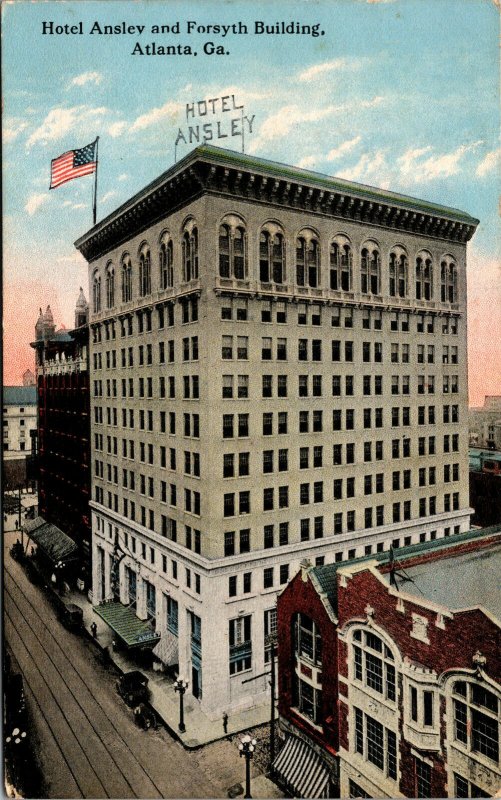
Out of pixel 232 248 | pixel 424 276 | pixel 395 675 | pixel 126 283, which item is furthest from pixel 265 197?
pixel 395 675

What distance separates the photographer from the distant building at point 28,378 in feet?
78.3

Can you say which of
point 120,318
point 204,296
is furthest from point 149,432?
point 204,296

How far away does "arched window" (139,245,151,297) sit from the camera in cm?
3200

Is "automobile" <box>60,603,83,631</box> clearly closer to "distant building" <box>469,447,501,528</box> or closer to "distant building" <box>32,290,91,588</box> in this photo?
"distant building" <box>32,290,91,588</box>

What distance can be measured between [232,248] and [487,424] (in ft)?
49.2

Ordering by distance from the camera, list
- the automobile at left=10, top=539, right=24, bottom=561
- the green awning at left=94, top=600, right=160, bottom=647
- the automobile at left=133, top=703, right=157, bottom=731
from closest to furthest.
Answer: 1. the automobile at left=133, top=703, right=157, bottom=731
2. the green awning at left=94, top=600, right=160, bottom=647
3. the automobile at left=10, top=539, right=24, bottom=561

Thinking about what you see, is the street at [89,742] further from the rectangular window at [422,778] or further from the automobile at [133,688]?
the rectangular window at [422,778]

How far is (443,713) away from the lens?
687 inches

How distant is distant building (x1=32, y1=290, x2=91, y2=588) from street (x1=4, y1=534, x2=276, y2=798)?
1290cm

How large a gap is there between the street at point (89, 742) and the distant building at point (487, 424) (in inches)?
697

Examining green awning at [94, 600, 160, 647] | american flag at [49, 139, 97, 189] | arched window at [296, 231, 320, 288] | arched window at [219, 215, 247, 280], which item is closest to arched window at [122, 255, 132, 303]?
arched window at [219, 215, 247, 280]

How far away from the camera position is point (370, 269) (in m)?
30.7

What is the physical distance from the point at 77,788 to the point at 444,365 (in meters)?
26.0

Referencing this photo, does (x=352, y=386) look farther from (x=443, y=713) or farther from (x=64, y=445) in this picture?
(x=64, y=445)
